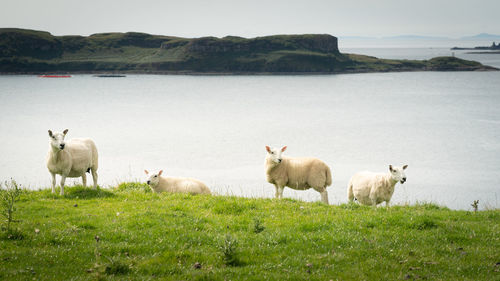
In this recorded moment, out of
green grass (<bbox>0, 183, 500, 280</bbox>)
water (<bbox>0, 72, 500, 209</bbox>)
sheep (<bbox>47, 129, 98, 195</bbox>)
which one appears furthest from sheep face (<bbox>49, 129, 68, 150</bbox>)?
water (<bbox>0, 72, 500, 209</bbox>)

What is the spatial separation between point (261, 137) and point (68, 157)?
37.6 meters

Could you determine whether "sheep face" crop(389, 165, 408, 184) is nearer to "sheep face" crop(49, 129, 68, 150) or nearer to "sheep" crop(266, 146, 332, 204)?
"sheep" crop(266, 146, 332, 204)

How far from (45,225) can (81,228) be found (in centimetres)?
106

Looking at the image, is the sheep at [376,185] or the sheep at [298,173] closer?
the sheep at [376,185]

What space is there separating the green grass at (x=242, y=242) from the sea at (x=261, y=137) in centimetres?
484

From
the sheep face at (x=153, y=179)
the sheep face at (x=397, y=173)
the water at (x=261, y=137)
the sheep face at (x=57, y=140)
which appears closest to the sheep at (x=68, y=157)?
the sheep face at (x=57, y=140)

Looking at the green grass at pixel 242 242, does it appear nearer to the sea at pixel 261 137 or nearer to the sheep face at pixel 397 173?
the sheep face at pixel 397 173

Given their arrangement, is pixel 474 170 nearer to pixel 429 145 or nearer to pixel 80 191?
pixel 429 145

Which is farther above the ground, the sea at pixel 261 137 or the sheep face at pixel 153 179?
the sheep face at pixel 153 179

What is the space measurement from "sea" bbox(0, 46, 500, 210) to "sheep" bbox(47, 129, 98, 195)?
586 cm

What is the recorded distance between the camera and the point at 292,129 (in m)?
60.7

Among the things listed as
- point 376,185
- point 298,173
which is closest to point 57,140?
point 298,173

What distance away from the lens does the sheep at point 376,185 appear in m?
16.8

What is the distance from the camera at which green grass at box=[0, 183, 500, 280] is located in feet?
28.9
